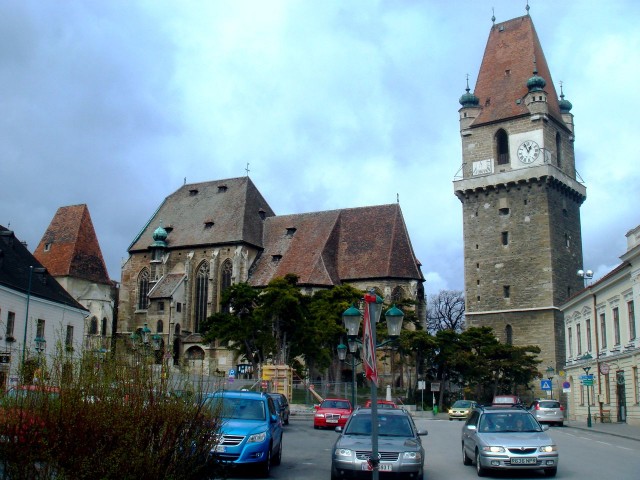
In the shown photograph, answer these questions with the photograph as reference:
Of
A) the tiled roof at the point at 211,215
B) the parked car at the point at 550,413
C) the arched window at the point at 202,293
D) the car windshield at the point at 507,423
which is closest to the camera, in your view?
the car windshield at the point at 507,423

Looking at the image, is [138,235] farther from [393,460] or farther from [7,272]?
[393,460]

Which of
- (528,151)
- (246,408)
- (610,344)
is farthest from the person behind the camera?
(528,151)

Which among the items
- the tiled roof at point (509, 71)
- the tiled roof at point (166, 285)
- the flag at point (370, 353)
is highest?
the tiled roof at point (509, 71)

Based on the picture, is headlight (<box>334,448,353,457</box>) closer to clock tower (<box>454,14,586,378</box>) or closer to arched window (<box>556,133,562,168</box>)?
clock tower (<box>454,14,586,378</box>)

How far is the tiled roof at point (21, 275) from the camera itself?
120ft

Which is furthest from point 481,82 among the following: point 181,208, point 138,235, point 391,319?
point 391,319

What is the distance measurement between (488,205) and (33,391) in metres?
55.3

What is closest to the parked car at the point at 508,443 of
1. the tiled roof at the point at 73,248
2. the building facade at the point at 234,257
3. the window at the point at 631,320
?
the window at the point at 631,320

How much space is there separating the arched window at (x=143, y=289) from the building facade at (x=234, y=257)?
0.30ft

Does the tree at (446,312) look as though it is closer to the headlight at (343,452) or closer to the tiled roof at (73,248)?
the tiled roof at (73,248)

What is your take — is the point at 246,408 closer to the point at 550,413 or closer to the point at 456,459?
the point at 456,459

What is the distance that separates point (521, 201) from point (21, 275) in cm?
3771

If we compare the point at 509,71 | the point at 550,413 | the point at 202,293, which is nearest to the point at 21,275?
the point at 550,413

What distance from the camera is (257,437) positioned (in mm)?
14094
